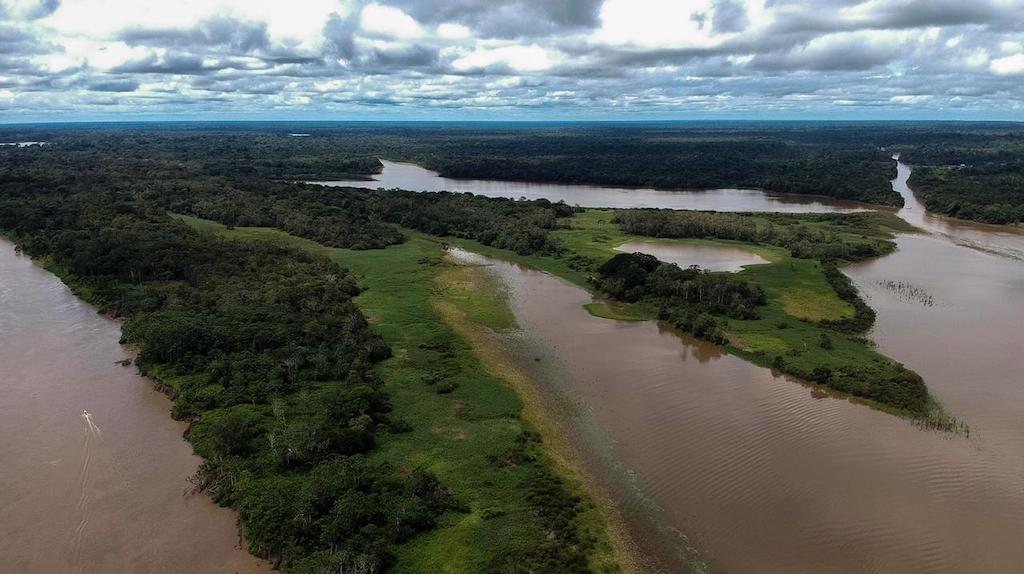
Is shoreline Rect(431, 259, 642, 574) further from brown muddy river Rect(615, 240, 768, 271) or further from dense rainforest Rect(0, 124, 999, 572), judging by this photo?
brown muddy river Rect(615, 240, 768, 271)

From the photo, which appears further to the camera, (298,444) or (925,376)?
(925,376)

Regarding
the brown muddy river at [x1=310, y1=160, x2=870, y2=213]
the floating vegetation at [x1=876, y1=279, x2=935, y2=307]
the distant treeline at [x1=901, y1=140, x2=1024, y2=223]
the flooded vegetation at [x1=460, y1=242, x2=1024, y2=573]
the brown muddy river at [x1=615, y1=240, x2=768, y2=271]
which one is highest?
the distant treeline at [x1=901, y1=140, x2=1024, y2=223]

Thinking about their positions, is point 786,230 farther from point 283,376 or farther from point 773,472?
point 283,376

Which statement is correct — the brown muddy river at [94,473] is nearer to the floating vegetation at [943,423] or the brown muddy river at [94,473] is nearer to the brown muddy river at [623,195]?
the floating vegetation at [943,423]

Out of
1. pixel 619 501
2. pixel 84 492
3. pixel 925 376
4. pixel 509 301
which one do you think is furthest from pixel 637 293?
pixel 84 492

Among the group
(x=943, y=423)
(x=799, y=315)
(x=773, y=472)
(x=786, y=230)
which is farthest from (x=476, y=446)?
(x=786, y=230)

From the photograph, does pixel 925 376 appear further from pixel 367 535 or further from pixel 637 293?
pixel 367 535

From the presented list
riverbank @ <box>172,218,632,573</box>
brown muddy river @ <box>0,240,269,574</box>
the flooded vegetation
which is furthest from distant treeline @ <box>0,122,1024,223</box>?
brown muddy river @ <box>0,240,269,574</box>
